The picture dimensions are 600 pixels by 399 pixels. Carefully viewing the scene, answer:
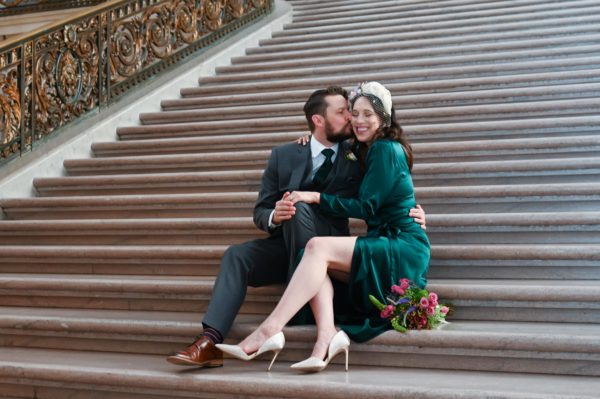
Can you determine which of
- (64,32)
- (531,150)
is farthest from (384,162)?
(64,32)

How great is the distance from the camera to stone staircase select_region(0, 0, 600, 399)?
3.52 meters

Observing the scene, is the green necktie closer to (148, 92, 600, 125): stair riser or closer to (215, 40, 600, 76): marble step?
(148, 92, 600, 125): stair riser

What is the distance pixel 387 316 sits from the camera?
3.66 metres

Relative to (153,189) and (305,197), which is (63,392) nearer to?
(305,197)

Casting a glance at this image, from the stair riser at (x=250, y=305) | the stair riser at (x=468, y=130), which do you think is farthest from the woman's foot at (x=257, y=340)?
the stair riser at (x=468, y=130)

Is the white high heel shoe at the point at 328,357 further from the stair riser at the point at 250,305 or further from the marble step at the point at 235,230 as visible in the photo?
the marble step at the point at 235,230

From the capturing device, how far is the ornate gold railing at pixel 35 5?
1032cm

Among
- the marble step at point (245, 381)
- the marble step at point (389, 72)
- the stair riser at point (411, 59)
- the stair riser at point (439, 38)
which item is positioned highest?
the stair riser at point (439, 38)

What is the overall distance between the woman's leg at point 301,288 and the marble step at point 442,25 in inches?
185

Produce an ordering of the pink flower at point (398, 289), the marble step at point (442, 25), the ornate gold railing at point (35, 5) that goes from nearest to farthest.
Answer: the pink flower at point (398, 289)
the marble step at point (442, 25)
the ornate gold railing at point (35, 5)

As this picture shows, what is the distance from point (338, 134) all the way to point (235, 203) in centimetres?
131

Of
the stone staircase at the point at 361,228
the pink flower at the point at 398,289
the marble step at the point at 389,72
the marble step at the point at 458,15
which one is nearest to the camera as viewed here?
the stone staircase at the point at 361,228

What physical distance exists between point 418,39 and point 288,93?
183cm

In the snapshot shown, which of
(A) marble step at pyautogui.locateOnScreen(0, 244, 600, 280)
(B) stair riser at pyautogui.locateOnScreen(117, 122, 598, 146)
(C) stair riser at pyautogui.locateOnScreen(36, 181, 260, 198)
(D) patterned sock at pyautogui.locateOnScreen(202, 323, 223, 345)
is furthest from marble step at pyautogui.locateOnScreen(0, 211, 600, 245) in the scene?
(D) patterned sock at pyautogui.locateOnScreen(202, 323, 223, 345)
